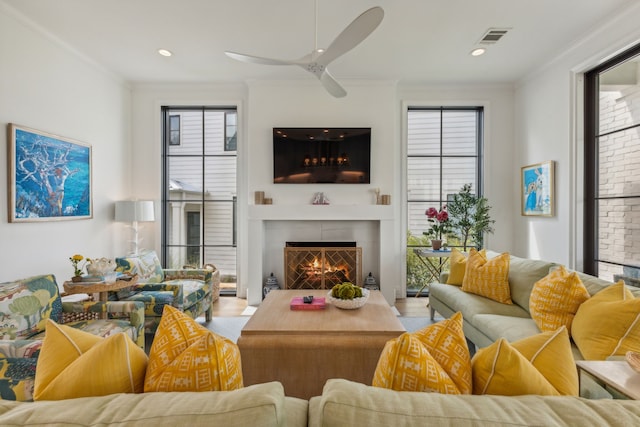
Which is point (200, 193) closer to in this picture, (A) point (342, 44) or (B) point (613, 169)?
(A) point (342, 44)

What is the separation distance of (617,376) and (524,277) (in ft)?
5.28

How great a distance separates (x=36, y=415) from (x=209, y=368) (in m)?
0.34

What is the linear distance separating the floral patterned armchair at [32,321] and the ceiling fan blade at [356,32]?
2204 mm

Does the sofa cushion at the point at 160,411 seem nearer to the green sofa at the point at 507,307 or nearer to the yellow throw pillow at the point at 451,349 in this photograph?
the yellow throw pillow at the point at 451,349

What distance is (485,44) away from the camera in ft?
10.8

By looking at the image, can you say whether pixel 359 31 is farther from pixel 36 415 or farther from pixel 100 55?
pixel 100 55

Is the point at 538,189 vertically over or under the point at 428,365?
over

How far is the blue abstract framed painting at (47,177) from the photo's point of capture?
275 cm

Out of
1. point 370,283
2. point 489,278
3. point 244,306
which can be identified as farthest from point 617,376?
point 244,306

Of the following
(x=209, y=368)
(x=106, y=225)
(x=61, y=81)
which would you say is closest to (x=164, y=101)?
(x=61, y=81)

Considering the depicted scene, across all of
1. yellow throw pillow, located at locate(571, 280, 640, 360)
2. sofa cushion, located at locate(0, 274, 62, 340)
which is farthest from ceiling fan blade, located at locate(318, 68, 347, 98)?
sofa cushion, located at locate(0, 274, 62, 340)

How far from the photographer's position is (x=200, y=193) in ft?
15.0

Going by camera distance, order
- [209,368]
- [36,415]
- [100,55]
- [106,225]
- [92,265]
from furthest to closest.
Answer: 1. [106,225]
2. [100,55]
3. [92,265]
4. [209,368]
5. [36,415]

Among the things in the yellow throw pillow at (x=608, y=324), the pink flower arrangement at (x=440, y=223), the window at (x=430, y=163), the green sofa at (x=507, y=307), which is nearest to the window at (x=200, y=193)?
the window at (x=430, y=163)
